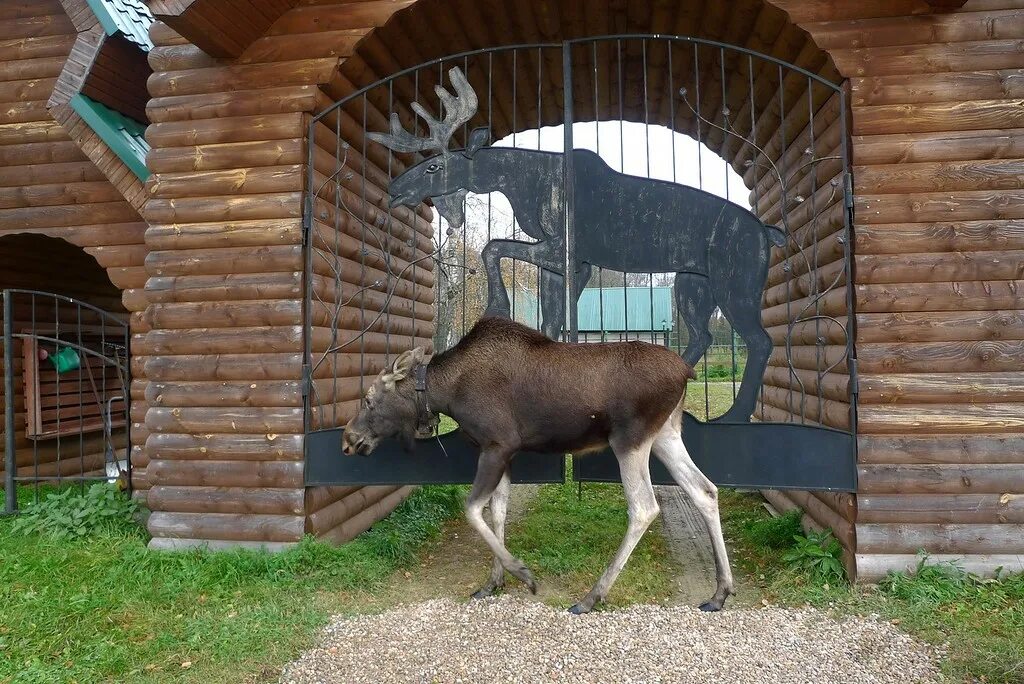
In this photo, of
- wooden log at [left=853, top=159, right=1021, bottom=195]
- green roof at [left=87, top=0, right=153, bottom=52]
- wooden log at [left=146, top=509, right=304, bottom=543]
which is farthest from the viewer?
green roof at [left=87, top=0, right=153, bottom=52]

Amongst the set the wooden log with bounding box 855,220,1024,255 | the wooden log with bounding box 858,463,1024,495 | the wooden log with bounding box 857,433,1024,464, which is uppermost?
the wooden log with bounding box 855,220,1024,255

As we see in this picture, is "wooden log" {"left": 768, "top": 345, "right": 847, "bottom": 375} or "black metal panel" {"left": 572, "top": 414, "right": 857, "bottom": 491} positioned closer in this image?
"black metal panel" {"left": 572, "top": 414, "right": 857, "bottom": 491}

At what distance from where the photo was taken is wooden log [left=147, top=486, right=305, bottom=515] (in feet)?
17.9

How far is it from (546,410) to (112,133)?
5.34m

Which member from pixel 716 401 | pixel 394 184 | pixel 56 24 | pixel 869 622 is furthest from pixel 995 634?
pixel 716 401

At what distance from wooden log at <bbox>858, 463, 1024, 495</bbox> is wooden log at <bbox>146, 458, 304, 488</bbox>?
4.54 metres

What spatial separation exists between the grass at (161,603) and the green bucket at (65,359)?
314cm

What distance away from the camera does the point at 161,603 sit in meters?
4.71

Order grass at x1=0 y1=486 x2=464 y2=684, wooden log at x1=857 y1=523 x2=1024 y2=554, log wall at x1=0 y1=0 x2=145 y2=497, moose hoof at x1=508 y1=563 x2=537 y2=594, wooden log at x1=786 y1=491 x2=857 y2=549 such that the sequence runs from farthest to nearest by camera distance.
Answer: log wall at x1=0 y1=0 x2=145 y2=497, wooden log at x1=786 y1=491 x2=857 y2=549, wooden log at x1=857 y1=523 x2=1024 y2=554, moose hoof at x1=508 y1=563 x2=537 y2=594, grass at x1=0 y1=486 x2=464 y2=684

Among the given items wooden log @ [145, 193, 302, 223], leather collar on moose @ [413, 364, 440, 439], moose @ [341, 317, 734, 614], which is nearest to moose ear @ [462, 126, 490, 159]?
wooden log @ [145, 193, 302, 223]

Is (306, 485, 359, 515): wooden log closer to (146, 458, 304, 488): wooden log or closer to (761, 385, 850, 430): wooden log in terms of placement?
(146, 458, 304, 488): wooden log

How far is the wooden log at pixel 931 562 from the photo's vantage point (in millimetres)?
4742

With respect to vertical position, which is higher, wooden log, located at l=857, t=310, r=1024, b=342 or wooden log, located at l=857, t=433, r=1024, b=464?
wooden log, located at l=857, t=310, r=1024, b=342

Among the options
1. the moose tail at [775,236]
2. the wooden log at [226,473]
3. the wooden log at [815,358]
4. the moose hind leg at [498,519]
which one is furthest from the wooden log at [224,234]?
the wooden log at [815,358]
